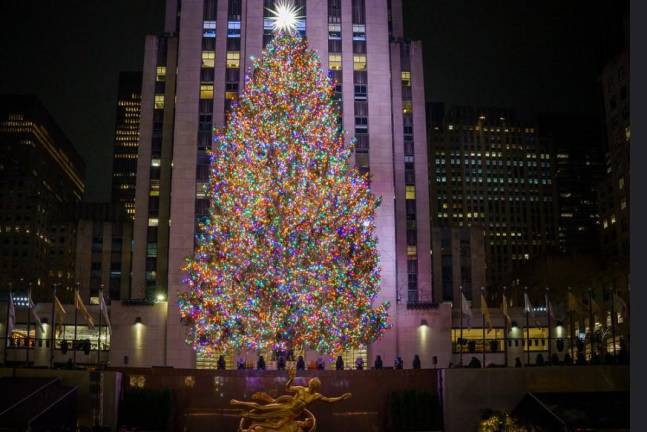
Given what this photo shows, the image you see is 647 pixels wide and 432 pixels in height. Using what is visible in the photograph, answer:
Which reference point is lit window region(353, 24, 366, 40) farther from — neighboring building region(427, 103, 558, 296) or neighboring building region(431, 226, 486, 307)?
neighboring building region(427, 103, 558, 296)

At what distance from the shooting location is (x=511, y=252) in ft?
617

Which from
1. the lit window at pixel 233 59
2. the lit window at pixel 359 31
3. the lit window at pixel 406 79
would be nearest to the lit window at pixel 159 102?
the lit window at pixel 233 59

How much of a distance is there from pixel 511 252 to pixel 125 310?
5679 inches

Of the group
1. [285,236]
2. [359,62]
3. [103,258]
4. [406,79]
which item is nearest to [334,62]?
[359,62]

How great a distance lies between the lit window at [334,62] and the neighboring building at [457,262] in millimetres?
30136

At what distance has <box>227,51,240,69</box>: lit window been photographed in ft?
201

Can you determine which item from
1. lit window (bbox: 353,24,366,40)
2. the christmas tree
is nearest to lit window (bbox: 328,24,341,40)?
lit window (bbox: 353,24,366,40)

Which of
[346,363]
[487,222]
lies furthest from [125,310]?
[487,222]

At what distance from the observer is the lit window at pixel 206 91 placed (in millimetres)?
60562

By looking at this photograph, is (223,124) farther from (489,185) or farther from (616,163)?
(489,185)

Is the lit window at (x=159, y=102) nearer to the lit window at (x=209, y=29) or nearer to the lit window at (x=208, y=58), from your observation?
the lit window at (x=208, y=58)

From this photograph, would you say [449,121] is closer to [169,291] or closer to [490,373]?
[169,291]

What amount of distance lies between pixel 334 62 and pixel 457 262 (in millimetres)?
33732

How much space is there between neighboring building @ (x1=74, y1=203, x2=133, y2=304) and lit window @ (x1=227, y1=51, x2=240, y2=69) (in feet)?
103
